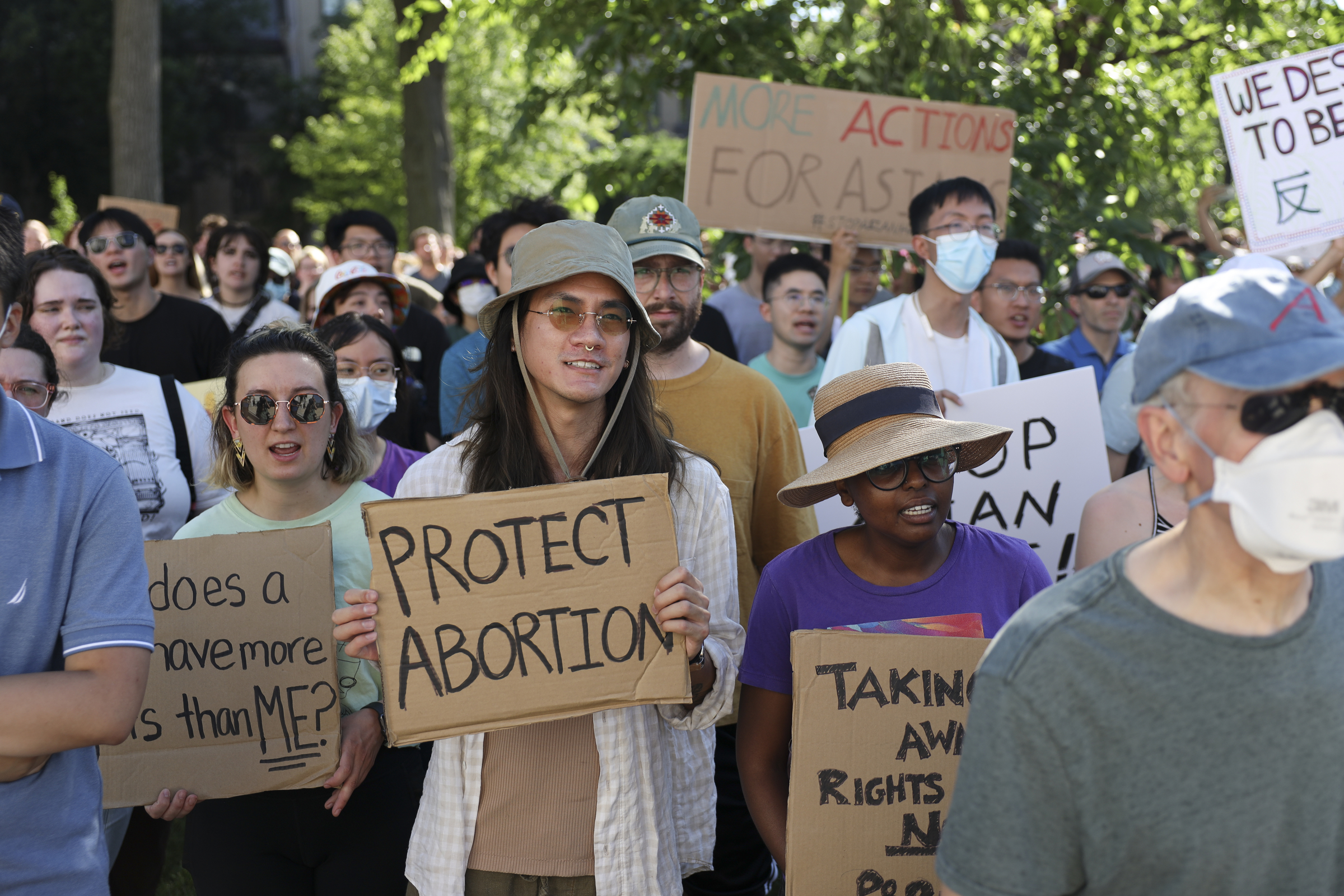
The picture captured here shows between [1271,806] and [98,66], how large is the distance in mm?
37246

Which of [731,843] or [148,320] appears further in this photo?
[148,320]

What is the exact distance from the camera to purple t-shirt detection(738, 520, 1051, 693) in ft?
8.15

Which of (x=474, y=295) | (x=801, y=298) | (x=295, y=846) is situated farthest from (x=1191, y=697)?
(x=474, y=295)

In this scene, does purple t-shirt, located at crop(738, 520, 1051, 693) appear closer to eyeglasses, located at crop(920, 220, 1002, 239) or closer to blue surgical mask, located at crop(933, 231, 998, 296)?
blue surgical mask, located at crop(933, 231, 998, 296)

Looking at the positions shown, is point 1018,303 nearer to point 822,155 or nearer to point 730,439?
point 822,155

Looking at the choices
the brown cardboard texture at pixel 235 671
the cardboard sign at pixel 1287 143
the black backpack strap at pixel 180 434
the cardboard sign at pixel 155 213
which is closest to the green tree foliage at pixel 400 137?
the cardboard sign at pixel 155 213

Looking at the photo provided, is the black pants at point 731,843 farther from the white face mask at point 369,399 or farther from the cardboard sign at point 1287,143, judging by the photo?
the cardboard sign at point 1287,143

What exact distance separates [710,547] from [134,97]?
1389cm

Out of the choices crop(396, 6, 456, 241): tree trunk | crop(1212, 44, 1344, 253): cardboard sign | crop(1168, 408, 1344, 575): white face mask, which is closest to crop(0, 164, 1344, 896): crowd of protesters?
crop(1168, 408, 1344, 575): white face mask

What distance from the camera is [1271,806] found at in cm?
143

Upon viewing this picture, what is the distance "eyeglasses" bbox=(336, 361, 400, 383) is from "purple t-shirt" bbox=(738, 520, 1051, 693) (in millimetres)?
2087

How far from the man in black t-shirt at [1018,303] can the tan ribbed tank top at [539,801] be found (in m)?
3.11

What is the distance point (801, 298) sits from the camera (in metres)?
5.18

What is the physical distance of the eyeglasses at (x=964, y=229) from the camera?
4.18 m
